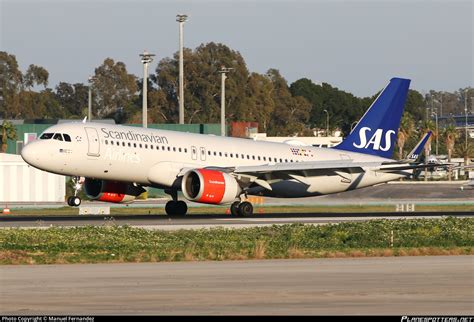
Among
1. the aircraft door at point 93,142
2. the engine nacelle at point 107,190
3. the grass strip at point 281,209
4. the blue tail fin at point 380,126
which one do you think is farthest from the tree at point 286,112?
the aircraft door at point 93,142

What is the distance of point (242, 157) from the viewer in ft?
167

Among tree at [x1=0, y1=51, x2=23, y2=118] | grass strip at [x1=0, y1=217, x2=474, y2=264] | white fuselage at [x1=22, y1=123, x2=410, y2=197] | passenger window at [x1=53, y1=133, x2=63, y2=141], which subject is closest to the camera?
grass strip at [x1=0, y1=217, x2=474, y2=264]

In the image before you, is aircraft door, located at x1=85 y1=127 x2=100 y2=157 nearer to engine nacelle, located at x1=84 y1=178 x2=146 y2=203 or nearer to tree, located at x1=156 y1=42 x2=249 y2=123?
engine nacelle, located at x1=84 y1=178 x2=146 y2=203

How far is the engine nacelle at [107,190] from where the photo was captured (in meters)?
48.9

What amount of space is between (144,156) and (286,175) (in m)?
7.27

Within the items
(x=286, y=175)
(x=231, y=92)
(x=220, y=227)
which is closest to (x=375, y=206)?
(x=286, y=175)

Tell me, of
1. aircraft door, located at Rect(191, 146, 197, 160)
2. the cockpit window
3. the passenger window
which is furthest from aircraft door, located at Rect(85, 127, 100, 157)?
aircraft door, located at Rect(191, 146, 197, 160)

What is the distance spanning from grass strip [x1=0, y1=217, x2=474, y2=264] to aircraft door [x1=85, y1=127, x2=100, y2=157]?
391 inches

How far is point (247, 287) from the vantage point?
21.0 meters

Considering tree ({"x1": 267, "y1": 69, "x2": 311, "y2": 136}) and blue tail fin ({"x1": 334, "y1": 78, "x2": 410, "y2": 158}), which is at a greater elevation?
tree ({"x1": 267, "y1": 69, "x2": 311, "y2": 136})

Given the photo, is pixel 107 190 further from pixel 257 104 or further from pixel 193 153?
pixel 257 104

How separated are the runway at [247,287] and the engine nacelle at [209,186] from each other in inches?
743

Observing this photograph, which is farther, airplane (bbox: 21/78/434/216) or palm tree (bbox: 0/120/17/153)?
palm tree (bbox: 0/120/17/153)

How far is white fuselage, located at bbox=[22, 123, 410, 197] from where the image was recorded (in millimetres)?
45219
